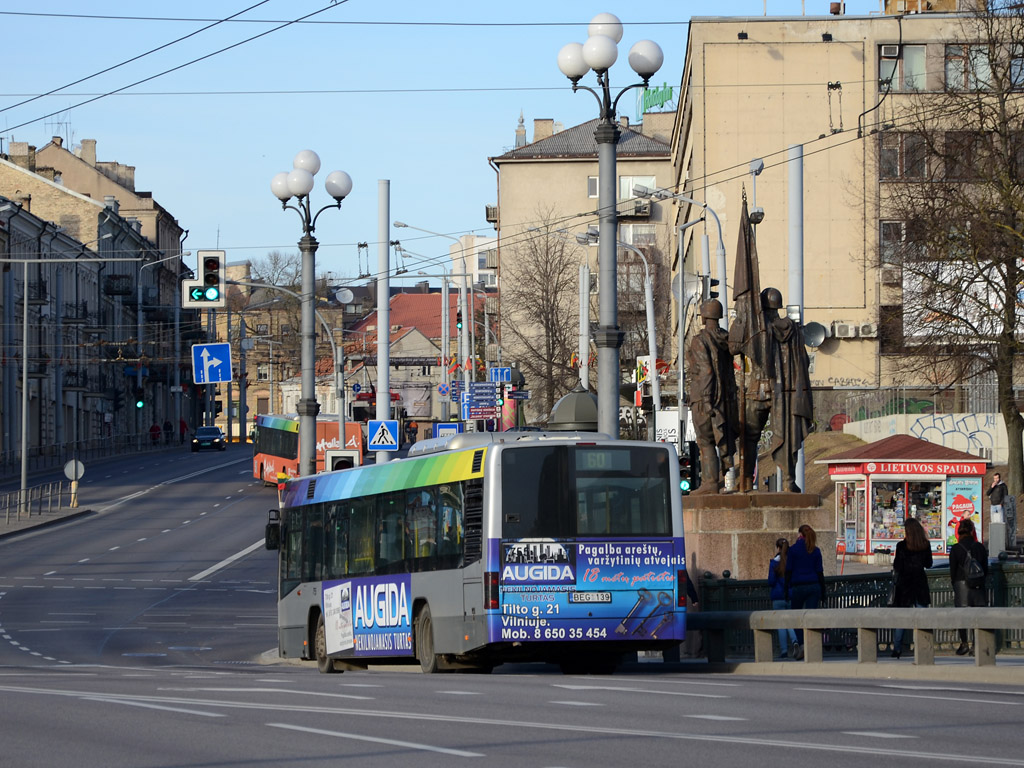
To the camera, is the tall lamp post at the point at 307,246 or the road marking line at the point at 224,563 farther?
the road marking line at the point at 224,563

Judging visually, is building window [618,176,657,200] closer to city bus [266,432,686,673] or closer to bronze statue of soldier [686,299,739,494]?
bronze statue of soldier [686,299,739,494]

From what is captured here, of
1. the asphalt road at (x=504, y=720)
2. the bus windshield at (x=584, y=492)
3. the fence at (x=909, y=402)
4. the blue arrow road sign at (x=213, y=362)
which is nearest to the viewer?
the asphalt road at (x=504, y=720)

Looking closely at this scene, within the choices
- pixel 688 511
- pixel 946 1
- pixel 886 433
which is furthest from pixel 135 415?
pixel 688 511

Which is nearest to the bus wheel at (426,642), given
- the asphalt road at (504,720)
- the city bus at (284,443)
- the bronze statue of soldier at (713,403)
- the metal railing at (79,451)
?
the asphalt road at (504,720)

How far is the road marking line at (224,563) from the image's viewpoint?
44.3 meters

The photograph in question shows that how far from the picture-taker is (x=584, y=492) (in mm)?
18094

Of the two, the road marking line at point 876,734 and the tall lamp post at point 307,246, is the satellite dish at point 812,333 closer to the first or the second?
the tall lamp post at point 307,246

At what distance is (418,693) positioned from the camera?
1455 cm

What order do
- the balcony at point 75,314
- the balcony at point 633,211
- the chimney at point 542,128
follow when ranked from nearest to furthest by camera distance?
1. the balcony at point 75,314
2. the balcony at point 633,211
3. the chimney at point 542,128

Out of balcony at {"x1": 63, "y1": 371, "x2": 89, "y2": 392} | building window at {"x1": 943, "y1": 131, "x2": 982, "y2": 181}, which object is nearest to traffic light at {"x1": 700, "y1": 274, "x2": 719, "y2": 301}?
building window at {"x1": 943, "y1": 131, "x2": 982, "y2": 181}

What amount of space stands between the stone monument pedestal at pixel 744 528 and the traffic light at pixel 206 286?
35.5ft

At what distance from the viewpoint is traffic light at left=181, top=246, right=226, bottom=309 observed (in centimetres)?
2933

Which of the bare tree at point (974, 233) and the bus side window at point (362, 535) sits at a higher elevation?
the bare tree at point (974, 233)

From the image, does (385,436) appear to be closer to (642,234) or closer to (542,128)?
(642,234)
